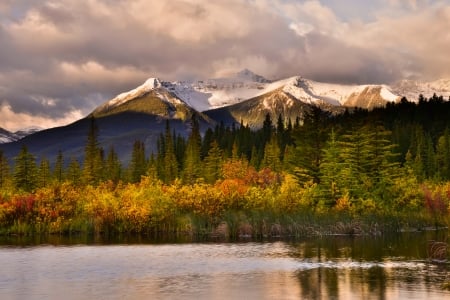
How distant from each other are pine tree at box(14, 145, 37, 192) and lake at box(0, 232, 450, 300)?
5426 centimetres

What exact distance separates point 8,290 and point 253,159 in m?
132

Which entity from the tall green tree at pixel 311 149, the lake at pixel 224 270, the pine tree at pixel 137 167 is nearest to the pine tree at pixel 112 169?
the pine tree at pixel 137 167

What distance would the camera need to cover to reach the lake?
35.1m

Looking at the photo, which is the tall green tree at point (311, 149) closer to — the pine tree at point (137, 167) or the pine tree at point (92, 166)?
the pine tree at point (92, 166)

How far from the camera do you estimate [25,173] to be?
4715 inches

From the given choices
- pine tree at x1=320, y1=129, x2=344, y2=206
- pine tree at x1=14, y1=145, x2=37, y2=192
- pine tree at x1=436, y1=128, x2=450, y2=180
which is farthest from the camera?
pine tree at x1=436, y1=128, x2=450, y2=180

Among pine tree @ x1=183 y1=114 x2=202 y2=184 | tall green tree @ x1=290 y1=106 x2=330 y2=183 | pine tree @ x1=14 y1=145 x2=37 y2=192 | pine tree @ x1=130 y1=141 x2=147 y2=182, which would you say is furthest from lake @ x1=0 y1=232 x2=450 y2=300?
pine tree @ x1=130 y1=141 x2=147 y2=182

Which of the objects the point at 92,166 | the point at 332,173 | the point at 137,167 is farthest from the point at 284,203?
the point at 137,167

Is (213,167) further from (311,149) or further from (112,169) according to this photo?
(311,149)

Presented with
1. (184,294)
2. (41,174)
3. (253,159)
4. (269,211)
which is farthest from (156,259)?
(253,159)

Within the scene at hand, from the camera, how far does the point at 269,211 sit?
250ft

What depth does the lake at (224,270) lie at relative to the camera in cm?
3506

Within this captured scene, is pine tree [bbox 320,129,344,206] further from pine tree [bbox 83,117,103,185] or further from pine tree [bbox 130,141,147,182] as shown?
pine tree [bbox 130,141,147,182]

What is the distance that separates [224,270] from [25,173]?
8457cm
